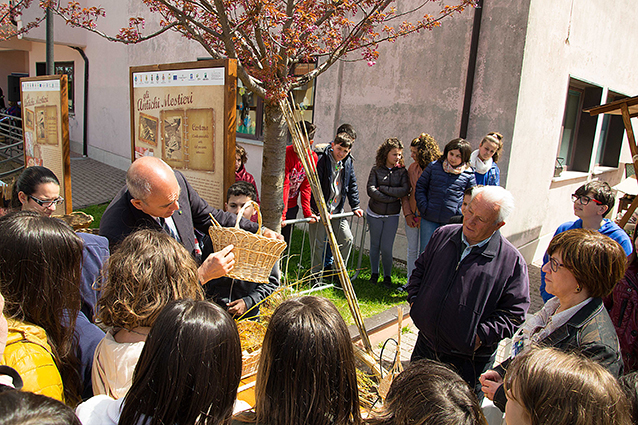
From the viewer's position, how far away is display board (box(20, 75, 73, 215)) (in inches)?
199

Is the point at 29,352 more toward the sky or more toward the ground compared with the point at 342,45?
more toward the ground

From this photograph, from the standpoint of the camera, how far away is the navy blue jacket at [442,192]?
4.95 m

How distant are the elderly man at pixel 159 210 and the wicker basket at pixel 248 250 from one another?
0.35 ft

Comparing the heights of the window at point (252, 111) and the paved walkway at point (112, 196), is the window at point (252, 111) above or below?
above

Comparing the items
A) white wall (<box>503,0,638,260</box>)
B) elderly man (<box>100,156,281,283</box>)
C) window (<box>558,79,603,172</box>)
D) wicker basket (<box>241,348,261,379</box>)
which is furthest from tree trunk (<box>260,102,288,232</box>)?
window (<box>558,79,603,172</box>)

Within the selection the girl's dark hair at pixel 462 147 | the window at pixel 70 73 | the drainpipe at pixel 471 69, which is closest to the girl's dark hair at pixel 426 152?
the girl's dark hair at pixel 462 147

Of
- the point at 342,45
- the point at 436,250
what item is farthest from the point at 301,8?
the point at 436,250

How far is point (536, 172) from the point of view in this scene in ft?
22.9

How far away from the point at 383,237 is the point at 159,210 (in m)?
3.53

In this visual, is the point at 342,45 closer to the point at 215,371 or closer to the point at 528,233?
the point at 215,371

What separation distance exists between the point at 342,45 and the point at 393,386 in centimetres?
323

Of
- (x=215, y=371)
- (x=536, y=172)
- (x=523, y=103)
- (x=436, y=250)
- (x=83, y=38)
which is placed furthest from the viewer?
(x=83, y=38)

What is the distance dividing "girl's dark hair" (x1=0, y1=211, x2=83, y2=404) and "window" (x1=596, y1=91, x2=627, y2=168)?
12.4 meters

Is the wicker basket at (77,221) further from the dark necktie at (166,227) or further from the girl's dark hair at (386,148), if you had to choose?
the girl's dark hair at (386,148)
